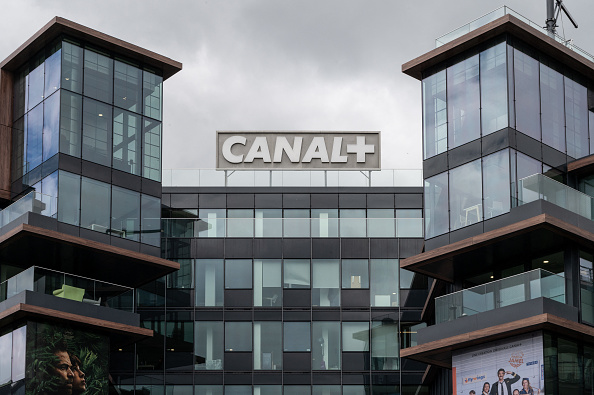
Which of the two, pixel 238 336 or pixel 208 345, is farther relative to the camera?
pixel 238 336

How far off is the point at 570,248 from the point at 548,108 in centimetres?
693

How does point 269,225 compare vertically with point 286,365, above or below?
above

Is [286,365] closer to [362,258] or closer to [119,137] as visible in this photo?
[362,258]

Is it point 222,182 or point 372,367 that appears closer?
point 372,367

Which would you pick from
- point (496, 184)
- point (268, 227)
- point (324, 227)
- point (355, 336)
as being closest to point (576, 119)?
point (496, 184)

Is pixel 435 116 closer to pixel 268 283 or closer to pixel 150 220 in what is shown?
pixel 150 220

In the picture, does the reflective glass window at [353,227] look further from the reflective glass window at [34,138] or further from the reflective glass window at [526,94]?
the reflective glass window at [34,138]

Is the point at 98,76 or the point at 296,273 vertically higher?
the point at 98,76

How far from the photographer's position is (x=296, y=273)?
7100cm

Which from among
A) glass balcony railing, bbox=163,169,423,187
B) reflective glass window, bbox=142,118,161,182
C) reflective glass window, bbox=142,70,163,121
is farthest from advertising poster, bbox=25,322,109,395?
glass balcony railing, bbox=163,169,423,187

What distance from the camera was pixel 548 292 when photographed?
51.3 m

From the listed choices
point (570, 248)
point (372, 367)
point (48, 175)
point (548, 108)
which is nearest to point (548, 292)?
point (570, 248)

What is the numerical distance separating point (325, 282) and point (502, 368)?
20019mm

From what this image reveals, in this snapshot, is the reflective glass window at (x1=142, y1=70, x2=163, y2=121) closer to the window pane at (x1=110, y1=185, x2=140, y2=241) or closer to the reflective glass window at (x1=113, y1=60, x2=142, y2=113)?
the reflective glass window at (x1=113, y1=60, x2=142, y2=113)
